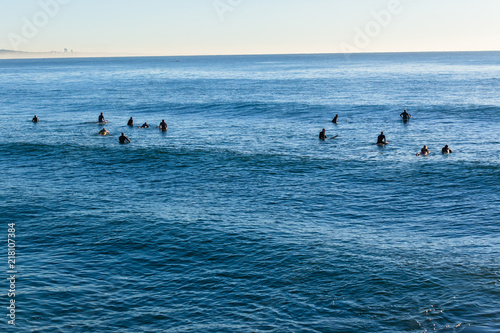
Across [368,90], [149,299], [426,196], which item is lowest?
[149,299]

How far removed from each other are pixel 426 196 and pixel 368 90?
283 ft

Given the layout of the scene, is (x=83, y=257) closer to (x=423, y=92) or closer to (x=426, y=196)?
(x=426, y=196)

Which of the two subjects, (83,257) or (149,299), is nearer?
(149,299)

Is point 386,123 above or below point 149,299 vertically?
above

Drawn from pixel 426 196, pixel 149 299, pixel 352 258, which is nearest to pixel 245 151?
pixel 426 196

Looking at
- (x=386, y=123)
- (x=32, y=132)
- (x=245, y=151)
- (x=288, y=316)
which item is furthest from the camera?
(x=386, y=123)

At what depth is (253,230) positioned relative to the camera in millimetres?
30250

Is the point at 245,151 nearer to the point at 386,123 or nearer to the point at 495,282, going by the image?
the point at 386,123

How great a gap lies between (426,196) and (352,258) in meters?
13.1

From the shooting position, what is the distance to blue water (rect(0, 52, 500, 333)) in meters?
21.3

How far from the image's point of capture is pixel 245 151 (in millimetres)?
52375

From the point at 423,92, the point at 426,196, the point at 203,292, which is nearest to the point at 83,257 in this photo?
the point at 203,292

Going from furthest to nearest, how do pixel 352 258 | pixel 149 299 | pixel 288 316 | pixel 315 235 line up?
pixel 315 235 → pixel 352 258 → pixel 149 299 → pixel 288 316

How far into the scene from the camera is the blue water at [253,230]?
21.3 m
